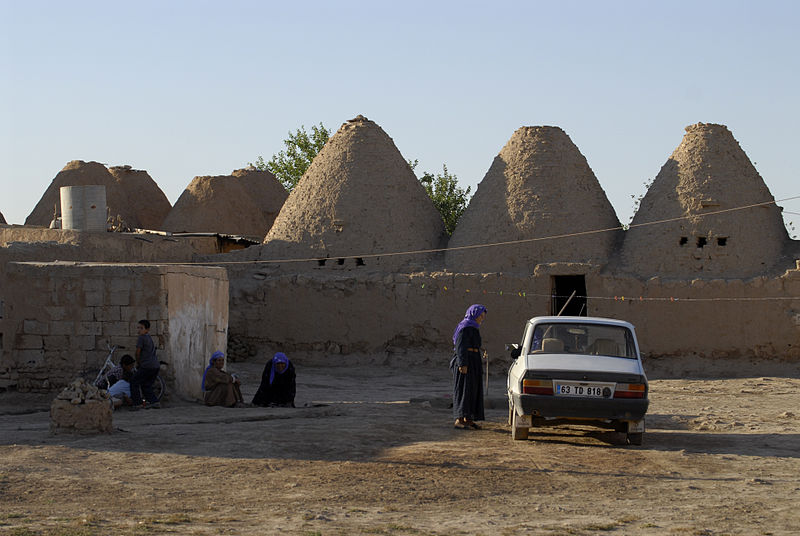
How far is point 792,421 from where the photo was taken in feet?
37.4

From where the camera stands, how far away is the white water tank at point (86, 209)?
67.8 feet

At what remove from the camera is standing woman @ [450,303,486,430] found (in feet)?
32.7

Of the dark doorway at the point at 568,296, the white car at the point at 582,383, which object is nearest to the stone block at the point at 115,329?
the white car at the point at 582,383

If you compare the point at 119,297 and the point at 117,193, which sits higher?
the point at 117,193

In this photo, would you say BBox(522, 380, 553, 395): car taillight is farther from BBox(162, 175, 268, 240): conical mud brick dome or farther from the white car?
BBox(162, 175, 268, 240): conical mud brick dome

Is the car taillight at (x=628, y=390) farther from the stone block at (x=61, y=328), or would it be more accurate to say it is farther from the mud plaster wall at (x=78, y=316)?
the stone block at (x=61, y=328)

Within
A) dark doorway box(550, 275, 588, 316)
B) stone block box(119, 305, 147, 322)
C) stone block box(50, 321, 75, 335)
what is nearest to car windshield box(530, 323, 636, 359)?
stone block box(119, 305, 147, 322)

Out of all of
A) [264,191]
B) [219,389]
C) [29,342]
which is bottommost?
[219,389]

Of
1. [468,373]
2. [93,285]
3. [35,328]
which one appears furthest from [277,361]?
[35,328]

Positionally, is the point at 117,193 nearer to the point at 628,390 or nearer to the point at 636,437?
the point at 636,437

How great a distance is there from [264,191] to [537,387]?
23055mm

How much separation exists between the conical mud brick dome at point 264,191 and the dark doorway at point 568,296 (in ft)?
41.9

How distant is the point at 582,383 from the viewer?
8664mm

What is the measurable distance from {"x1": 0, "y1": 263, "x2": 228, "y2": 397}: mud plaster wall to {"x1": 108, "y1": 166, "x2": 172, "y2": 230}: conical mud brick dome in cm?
1738
